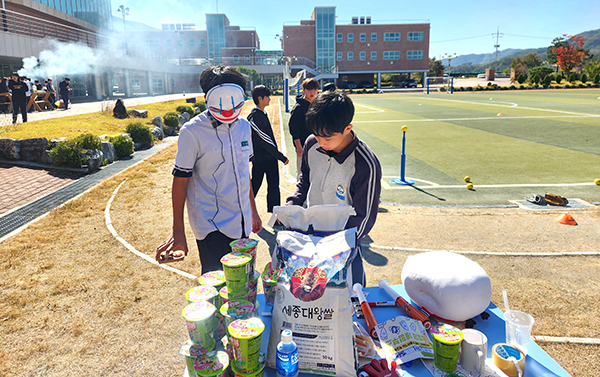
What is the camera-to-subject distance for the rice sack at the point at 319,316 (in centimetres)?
177

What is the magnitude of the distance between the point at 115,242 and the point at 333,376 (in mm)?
5569

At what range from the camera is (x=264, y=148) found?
20.9 ft

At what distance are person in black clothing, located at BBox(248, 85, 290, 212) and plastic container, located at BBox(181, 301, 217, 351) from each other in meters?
4.51

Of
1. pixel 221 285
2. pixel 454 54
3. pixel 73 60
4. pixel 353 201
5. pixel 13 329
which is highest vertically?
pixel 454 54

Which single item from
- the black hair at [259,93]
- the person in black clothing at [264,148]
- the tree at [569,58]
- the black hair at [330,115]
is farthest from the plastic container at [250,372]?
the tree at [569,58]

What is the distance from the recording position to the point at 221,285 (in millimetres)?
2152

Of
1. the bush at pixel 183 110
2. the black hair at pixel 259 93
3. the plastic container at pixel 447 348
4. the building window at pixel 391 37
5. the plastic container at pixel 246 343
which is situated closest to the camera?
the plastic container at pixel 246 343

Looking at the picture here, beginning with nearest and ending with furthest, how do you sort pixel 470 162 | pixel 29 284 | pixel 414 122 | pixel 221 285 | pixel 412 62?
1. pixel 221 285
2. pixel 29 284
3. pixel 470 162
4. pixel 414 122
5. pixel 412 62

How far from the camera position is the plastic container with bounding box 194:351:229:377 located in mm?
1716

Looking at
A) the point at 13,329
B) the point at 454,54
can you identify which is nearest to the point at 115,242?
the point at 13,329

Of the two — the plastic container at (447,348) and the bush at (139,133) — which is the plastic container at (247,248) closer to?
the plastic container at (447,348)

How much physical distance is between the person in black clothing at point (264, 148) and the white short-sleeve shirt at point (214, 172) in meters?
3.01

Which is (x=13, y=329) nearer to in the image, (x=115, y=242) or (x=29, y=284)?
(x=29, y=284)

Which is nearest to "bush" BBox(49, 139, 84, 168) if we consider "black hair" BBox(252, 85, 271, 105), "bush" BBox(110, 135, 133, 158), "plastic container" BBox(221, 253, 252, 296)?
"bush" BBox(110, 135, 133, 158)
